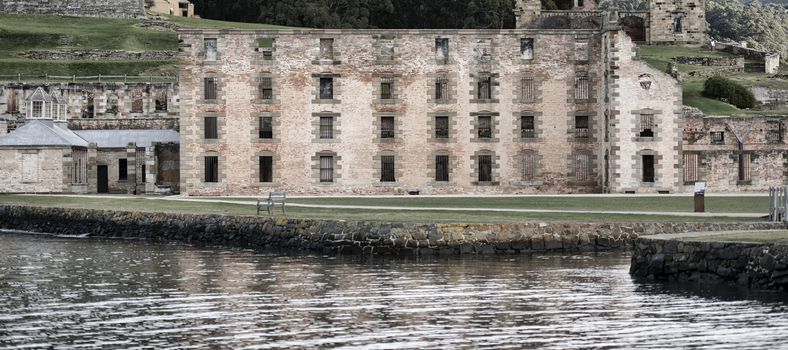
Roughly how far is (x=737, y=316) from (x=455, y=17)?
95.6 m

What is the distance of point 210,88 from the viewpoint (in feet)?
232

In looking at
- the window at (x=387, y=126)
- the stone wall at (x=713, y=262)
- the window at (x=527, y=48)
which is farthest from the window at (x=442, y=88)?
the stone wall at (x=713, y=262)

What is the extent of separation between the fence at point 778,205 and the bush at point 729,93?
140ft

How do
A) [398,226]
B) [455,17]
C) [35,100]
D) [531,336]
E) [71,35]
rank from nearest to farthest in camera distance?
1. [531,336]
2. [398,226]
3. [35,100]
4. [71,35]
5. [455,17]

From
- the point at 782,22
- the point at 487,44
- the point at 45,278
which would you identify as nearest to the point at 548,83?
the point at 487,44

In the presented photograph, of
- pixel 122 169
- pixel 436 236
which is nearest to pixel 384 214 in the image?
pixel 436 236

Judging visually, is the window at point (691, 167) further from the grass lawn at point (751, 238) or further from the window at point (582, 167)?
the grass lawn at point (751, 238)

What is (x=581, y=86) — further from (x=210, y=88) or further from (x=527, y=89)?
(x=210, y=88)

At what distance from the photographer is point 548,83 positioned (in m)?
70.9

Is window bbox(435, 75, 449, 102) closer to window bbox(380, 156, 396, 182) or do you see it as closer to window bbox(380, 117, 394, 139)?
window bbox(380, 117, 394, 139)

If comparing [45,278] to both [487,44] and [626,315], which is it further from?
[487,44]

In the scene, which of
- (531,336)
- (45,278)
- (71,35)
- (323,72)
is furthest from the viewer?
(71,35)

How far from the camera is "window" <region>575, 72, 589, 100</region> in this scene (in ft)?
233

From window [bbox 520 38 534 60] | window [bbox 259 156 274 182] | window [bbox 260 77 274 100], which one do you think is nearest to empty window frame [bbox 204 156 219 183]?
window [bbox 259 156 274 182]
